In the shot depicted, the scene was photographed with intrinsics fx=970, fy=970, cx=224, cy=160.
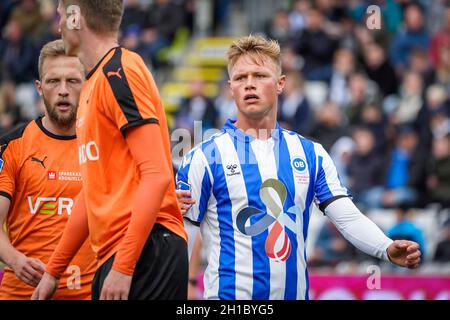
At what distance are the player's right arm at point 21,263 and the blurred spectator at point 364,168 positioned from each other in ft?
23.5

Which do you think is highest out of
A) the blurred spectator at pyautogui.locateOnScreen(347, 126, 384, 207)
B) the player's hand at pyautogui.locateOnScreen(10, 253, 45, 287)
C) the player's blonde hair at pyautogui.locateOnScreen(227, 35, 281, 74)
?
the blurred spectator at pyautogui.locateOnScreen(347, 126, 384, 207)

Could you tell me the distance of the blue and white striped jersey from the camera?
5383mm

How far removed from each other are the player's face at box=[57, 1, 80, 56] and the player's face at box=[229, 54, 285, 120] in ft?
3.99

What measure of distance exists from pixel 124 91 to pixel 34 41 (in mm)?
12696

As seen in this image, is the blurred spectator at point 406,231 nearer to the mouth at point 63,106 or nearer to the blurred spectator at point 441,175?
the blurred spectator at point 441,175

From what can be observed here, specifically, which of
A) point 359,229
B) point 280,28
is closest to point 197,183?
point 359,229

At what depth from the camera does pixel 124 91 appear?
445 centimetres

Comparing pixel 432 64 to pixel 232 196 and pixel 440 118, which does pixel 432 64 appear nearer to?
pixel 440 118

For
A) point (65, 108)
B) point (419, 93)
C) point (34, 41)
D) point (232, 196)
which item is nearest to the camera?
point (232, 196)

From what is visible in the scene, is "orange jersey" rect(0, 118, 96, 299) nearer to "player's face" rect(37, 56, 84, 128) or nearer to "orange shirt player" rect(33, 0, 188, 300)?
"player's face" rect(37, 56, 84, 128)

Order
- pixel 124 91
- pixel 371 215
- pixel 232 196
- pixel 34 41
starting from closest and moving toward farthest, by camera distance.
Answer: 1. pixel 124 91
2. pixel 232 196
3. pixel 371 215
4. pixel 34 41

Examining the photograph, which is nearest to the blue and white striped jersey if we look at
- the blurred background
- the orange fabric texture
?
the orange fabric texture

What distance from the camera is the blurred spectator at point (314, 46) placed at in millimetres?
14734
